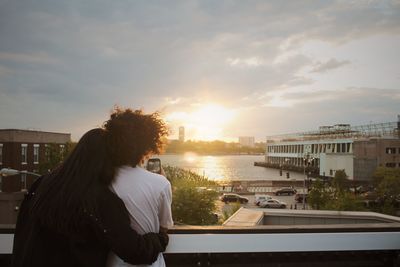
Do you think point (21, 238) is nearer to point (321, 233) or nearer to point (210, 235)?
point (210, 235)

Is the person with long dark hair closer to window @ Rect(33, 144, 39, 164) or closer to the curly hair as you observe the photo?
the curly hair

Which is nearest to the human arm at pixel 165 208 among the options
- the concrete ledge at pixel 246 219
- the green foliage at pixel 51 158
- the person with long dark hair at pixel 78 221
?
the person with long dark hair at pixel 78 221

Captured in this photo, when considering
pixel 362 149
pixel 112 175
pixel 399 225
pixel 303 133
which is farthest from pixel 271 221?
pixel 303 133

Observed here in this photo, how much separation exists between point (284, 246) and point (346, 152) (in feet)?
215

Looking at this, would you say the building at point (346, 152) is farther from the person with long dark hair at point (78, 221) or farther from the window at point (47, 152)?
the person with long dark hair at point (78, 221)

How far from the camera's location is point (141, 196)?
5.22 feet

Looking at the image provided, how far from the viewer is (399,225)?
299 centimetres

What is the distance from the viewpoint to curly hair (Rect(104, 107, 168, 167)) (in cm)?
163

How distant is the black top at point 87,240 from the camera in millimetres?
1483

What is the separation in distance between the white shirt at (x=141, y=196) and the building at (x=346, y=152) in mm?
36075

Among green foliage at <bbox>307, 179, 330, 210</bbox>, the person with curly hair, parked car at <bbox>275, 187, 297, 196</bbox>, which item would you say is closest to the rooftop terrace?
the person with curly hair

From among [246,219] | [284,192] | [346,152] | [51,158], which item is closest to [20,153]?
[51,158]

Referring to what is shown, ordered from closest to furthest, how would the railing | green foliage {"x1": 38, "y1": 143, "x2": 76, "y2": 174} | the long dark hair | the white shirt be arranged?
the long dark hair → the white shirt → the railing → green foliage {"x1": 38, "y1": 143, "x2": 76, "y2": 174}

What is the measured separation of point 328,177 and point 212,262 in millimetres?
63105
